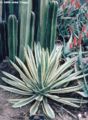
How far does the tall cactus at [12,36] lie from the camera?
4084 mm

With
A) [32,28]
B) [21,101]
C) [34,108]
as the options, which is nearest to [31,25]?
[32,28]

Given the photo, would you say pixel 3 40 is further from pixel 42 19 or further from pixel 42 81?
pixel 42 81

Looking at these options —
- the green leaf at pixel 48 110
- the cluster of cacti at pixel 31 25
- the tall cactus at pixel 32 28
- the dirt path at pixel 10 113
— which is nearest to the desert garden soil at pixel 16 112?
the dirt path at pixel 10 113

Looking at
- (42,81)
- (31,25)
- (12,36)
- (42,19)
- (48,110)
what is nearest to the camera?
(48,110)

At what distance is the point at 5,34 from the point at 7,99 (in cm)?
109

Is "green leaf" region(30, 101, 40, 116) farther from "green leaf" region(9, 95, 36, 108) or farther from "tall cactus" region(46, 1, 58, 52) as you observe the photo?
"tall cactus" region(46, 1, 58, 52)

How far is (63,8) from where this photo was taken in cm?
632

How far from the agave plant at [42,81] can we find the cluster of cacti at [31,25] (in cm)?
17

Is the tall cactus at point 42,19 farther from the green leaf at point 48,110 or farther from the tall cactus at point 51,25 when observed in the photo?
the green leaf at point 48,110

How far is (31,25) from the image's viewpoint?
4.37m

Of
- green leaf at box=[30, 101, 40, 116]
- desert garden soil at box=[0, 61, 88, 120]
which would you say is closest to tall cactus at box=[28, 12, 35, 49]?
desert garden soil at box=[0, 61, 88, 120]

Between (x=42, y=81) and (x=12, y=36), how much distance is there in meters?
0.83

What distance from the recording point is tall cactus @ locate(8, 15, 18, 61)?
13.4 ft

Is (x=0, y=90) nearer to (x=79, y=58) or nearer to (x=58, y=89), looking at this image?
(x=58, y=89)
